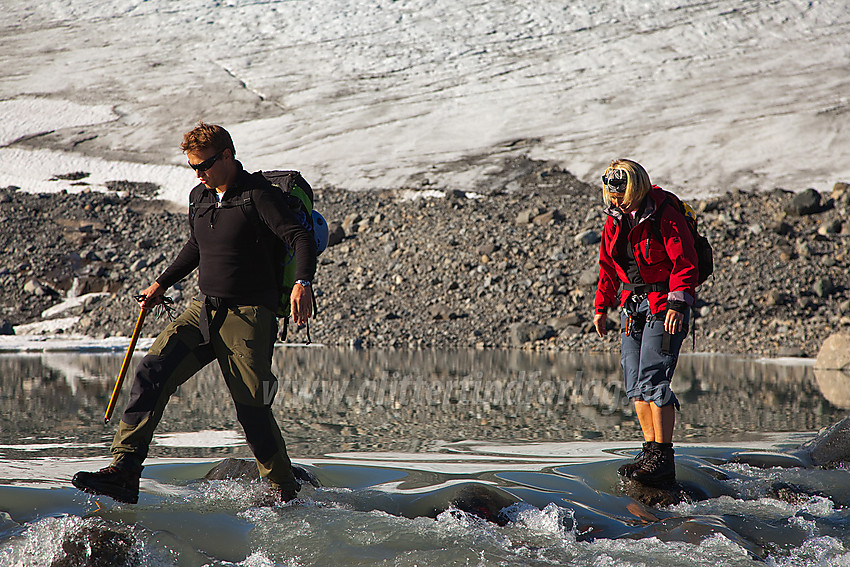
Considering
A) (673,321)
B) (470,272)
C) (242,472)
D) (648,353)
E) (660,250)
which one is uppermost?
(470,272)

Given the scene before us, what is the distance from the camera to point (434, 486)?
422 cm

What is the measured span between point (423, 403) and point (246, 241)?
432 cm

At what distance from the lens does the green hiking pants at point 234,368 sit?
360 cm

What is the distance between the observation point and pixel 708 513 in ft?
12.9

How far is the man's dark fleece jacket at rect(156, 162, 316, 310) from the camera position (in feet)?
11.8

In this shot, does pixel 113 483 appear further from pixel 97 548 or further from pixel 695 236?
pixel 695 236

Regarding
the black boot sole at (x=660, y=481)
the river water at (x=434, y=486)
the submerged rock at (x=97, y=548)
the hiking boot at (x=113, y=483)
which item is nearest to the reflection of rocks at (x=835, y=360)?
the river water at (x=434, y=486)

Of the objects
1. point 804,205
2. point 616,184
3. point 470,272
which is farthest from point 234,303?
point 804,205

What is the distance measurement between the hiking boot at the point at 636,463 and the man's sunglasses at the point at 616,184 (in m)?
1.44

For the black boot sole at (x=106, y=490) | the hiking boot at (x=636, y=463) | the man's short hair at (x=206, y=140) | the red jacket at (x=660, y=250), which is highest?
the man's short hair at (x=206, y=140)

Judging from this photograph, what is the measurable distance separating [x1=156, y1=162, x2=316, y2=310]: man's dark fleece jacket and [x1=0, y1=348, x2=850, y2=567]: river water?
3.50 feet

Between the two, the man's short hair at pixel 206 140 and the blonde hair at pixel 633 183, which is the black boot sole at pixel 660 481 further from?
the man's short hair at pixel 206 140

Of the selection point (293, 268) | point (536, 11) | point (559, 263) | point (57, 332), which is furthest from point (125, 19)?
point (293, 268)

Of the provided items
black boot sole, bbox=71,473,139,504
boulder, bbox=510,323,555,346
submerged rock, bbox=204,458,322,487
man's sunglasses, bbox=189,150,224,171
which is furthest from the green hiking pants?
boulder, bbox=510,323,555,346
